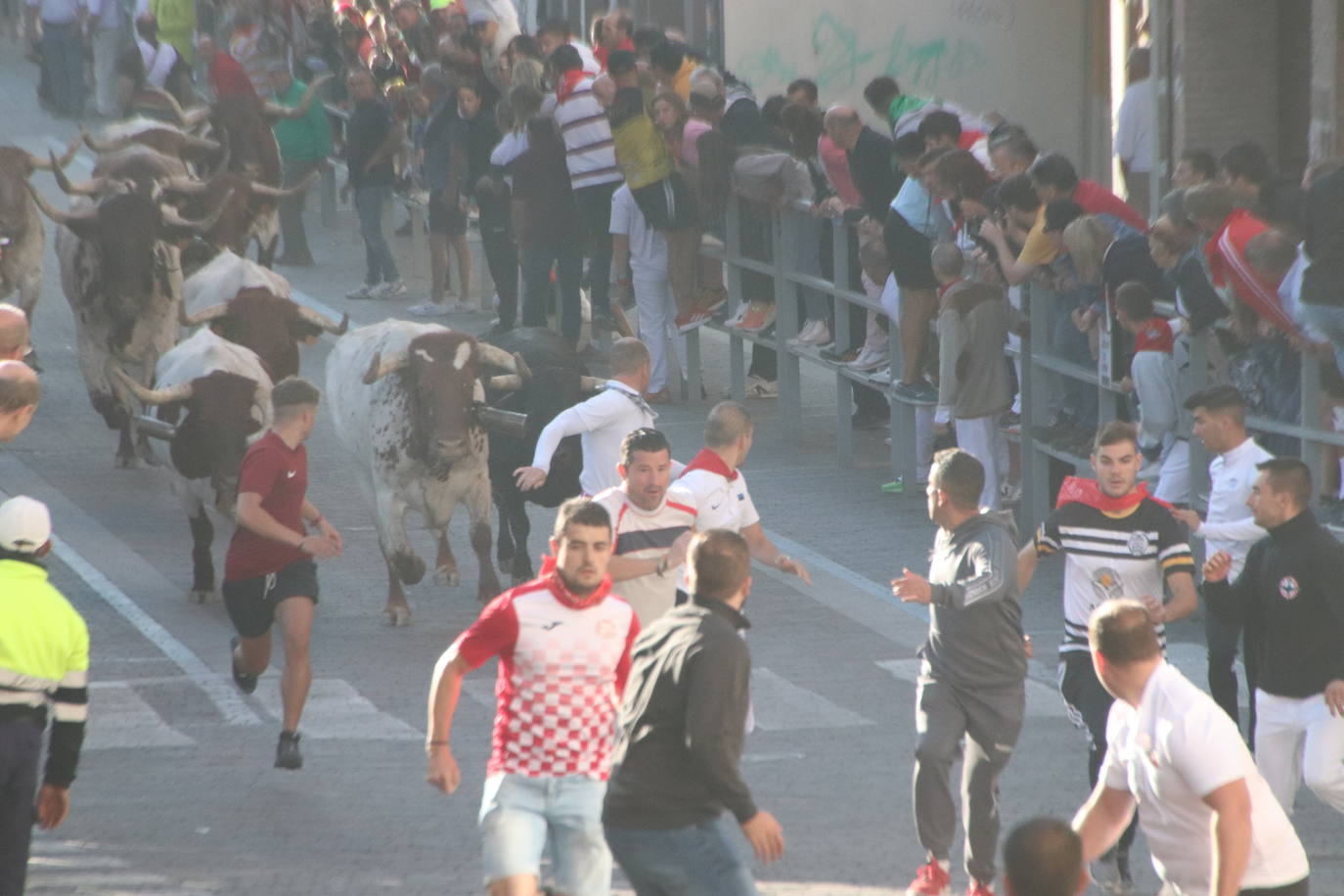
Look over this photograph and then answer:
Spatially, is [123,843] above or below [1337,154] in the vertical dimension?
below

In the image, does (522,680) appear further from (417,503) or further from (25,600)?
(417,503)

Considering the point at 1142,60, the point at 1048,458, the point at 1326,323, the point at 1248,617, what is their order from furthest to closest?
1. the point at 1142,60
2. the point at 1048,458
3. the point at 1326,323
4. the point at 1248,617

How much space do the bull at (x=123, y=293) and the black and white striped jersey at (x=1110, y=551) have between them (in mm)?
8935

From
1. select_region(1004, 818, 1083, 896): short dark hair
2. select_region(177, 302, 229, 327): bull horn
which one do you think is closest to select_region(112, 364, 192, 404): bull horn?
select_region(177, 302, 229, 327): bull horn

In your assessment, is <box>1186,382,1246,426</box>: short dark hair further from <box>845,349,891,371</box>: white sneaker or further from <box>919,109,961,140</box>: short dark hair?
<box>845,349,891,371</box>: white sneaker

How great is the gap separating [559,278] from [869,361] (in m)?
3.99

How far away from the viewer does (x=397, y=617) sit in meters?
12.6

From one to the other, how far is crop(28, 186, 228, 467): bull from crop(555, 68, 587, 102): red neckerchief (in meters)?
3.56

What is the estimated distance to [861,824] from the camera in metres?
9.04

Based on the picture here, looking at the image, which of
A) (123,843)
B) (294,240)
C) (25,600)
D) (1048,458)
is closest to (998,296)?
(1048,458)

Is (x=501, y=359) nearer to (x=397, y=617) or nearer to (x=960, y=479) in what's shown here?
(x=397, y=617)

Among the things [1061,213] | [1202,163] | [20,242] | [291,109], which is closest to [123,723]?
[1061,213]

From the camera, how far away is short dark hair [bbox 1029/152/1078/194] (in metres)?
12.9

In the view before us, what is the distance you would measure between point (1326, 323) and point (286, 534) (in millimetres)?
4830
